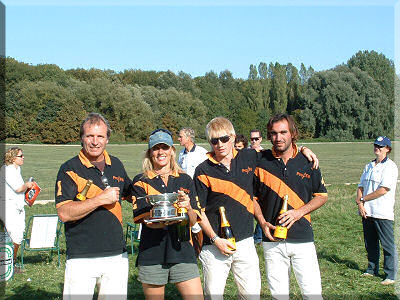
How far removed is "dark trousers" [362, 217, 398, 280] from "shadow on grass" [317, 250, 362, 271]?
377 millimetres

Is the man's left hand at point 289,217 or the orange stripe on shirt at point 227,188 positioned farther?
the orange stripe on shirt at point 227,188

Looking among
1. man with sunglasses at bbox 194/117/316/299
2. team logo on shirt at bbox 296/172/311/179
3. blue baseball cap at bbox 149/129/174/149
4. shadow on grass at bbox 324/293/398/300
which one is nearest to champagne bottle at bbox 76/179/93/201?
blue baseball cap at bbox 149/129/174/149

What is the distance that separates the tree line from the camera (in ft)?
193

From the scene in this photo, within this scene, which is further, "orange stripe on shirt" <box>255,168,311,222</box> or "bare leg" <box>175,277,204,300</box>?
"orange stripe on shirt" <box>255,168,311,222</box>

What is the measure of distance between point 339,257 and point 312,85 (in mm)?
61783

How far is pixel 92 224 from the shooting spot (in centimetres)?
387

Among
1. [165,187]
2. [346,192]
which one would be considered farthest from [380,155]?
[346,192]

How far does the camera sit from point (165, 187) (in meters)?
4.07

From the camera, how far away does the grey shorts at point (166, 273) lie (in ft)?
13.0

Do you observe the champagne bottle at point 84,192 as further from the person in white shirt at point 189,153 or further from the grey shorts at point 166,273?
the person in white shirt at point 189,153

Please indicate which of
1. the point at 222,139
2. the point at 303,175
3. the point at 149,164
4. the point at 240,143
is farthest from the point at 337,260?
the point at 149,164

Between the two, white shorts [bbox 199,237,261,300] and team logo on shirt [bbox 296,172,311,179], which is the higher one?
team logo on shirt [bbox 296,172,311,179]

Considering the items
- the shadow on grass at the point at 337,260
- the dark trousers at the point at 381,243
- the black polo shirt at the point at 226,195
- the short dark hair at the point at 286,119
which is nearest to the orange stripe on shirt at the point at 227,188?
the black polo shirt at the point at 226,195

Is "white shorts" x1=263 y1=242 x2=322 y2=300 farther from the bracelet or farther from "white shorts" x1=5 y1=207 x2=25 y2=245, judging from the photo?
"white shorts" x1=5 y1=207 x2=25 y2=245
